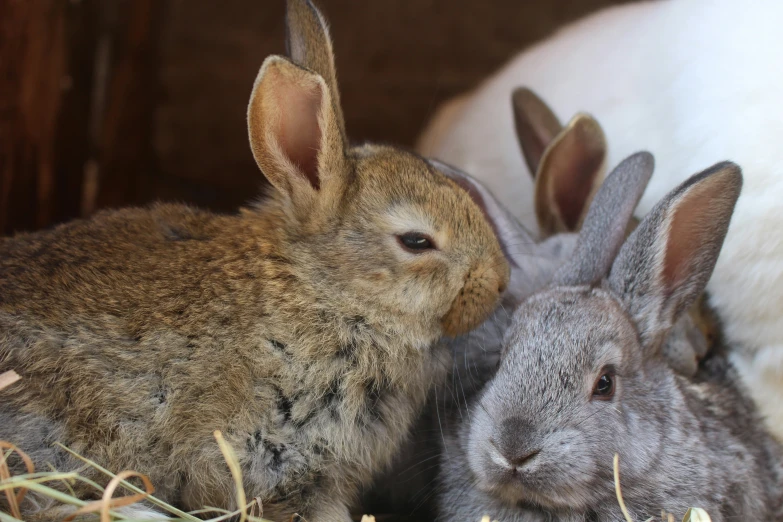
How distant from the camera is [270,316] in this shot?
6.54ft

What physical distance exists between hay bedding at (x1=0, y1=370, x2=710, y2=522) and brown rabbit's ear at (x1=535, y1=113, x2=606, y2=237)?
1237mm

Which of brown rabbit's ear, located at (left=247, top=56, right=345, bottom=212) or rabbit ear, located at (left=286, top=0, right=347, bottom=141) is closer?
brown rabbit's ear, located at (left=247, top=56, right=345, bottom=212)

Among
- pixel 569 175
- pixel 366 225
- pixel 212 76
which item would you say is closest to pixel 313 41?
pixel 366 225

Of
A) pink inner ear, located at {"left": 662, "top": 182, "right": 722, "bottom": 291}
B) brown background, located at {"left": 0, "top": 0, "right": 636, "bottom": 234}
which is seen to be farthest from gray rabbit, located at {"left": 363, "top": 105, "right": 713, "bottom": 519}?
brown background, located at {"left": 0, "top": 0, "right": 636, "bottom": 234}

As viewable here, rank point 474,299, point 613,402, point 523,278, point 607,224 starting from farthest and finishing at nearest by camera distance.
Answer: point 523,278
point 607,224
point 474,299
point 613,402

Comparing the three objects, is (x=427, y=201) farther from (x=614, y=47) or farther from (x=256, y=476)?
(x=614, y=47)

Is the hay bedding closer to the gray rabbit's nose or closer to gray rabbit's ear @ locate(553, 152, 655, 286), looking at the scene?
the gray rabbit's nose

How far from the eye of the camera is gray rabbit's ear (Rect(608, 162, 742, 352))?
2.10 m

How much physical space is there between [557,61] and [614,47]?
27 cm

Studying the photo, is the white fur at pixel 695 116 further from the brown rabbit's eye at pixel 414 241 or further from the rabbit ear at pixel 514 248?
the brown rabbit's eye at pixel 414 241

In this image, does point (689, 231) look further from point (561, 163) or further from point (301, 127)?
point (301, 127)

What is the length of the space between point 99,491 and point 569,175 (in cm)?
179

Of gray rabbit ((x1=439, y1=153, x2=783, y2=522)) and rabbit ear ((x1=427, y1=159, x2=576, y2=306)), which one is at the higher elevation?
rabbit ear ((x1=427, y1=159, x2=576, y2=306))

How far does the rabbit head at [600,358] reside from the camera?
6.08 ft
